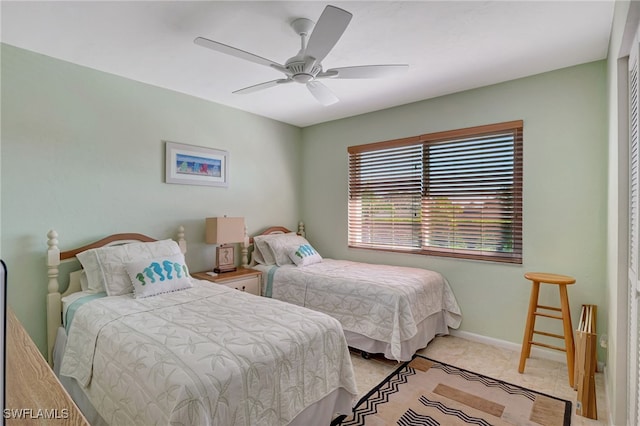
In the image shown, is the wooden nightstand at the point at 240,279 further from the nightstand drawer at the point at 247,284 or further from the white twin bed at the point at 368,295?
the white twin bed at the point at 368,295

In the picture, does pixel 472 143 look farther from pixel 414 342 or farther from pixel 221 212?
pixel 221 212

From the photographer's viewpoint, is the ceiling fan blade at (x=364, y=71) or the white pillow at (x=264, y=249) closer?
the ceiling fan blade at (x=364, y=71)

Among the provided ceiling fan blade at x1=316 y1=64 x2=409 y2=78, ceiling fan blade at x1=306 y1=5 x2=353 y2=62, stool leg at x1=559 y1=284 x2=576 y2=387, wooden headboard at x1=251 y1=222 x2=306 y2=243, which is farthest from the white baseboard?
ceiling fan blade at x1=306 y1=5 x2=353 y2=62

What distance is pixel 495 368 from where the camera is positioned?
2.70 m

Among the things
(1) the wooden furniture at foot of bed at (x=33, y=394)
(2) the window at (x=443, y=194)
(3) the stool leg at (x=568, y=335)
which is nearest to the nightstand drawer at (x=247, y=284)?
(2) the window at (x=443, y=194)

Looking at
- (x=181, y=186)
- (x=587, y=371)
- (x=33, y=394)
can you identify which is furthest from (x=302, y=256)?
(x=33, y=394)

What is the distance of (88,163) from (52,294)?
3.58ft

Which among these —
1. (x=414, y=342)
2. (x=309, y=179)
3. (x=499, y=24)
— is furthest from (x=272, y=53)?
(x=414, y=342)

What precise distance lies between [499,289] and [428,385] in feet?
4.12

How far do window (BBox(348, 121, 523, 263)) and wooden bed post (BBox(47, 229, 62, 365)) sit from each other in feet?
9.93

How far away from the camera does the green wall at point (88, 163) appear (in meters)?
2.44

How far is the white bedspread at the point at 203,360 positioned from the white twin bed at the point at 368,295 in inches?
34.3

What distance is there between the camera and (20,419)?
75cm

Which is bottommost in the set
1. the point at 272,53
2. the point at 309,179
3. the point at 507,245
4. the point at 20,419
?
the point at 20,419
